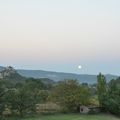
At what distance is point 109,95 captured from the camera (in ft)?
252

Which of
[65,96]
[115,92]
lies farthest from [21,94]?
[115,92]

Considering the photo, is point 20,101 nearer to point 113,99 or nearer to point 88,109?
point 88,109

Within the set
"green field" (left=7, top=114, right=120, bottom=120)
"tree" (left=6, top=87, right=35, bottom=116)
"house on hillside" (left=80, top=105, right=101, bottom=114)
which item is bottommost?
"green field" (left=7, top=114, right=120, bottom=120)

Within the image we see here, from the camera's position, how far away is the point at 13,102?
63844 millimetres

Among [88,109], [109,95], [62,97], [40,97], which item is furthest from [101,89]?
[40,97]

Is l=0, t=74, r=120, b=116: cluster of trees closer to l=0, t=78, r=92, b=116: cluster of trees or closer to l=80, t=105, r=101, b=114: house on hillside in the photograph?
l=0, t=78, r=92, b=116: cluster of trees

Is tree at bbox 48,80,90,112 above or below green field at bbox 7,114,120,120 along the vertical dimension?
above

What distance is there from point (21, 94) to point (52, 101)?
429 inches

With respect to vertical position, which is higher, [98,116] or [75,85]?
[75,85]

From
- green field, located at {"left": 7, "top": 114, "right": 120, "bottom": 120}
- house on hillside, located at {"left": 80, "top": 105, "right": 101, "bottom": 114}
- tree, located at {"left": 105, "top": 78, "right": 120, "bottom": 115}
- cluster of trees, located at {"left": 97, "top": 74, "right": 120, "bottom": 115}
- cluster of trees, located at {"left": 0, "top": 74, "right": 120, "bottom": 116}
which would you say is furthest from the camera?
cluster of trees, located at {"left": 97, "top": 74, "right": 120, "bottom": 115}

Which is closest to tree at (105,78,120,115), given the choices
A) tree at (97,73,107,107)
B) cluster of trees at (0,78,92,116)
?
tree at (97,73,107,107)

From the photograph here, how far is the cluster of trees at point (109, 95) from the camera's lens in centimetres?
7350

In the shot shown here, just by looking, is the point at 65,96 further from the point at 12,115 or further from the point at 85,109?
the point at 12,115

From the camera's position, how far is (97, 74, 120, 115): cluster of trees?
2894 inches
